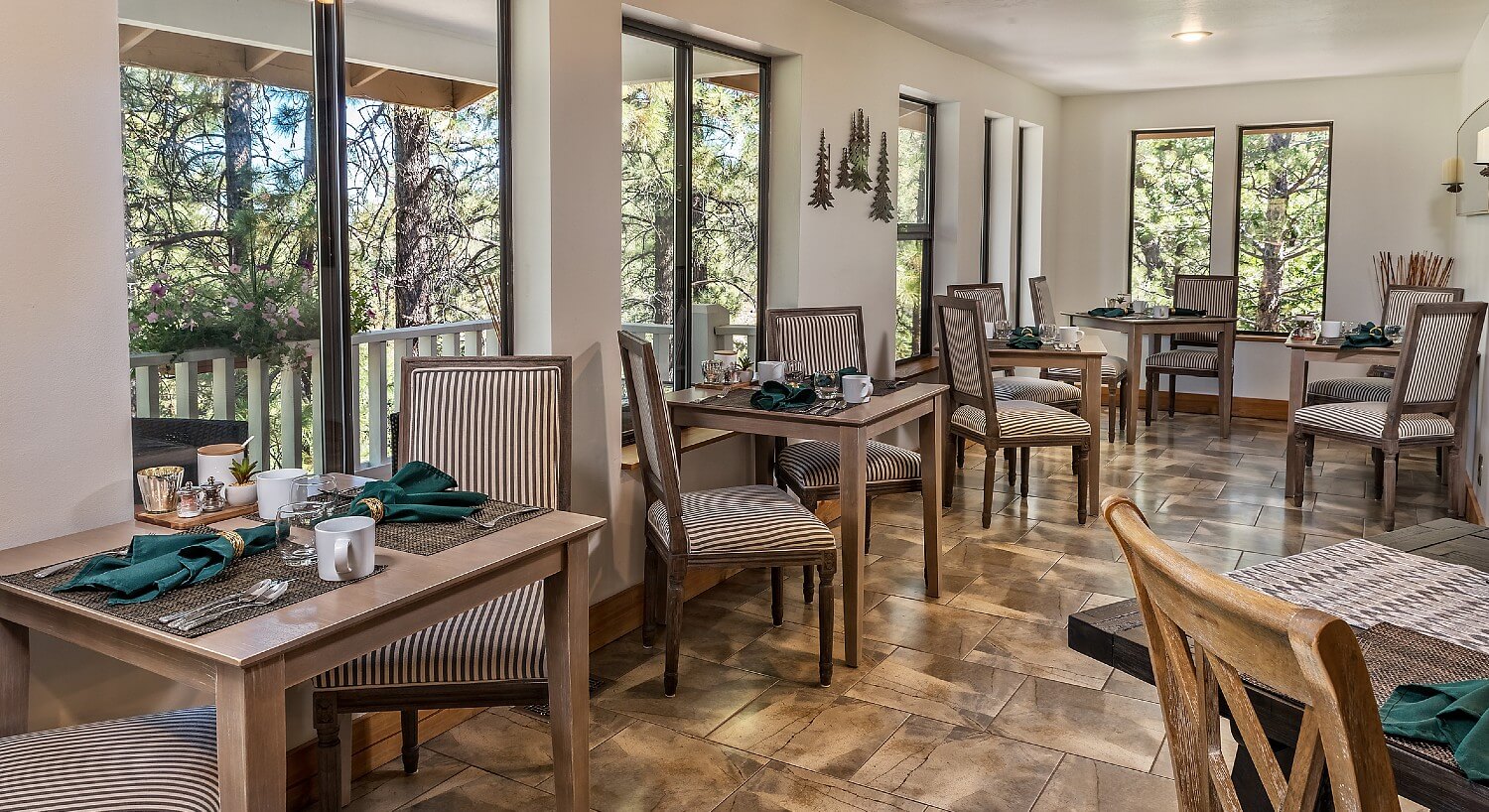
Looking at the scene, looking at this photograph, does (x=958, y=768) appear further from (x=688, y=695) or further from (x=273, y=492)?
(x=273, y=492)

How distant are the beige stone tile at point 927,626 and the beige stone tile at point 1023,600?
101 millimetres

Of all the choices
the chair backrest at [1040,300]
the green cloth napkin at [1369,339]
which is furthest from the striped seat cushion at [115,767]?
the chair backrest at [1040,300]

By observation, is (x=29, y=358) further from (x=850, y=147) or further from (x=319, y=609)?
(x=850, y=147)

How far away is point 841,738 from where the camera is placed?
2.86 metres

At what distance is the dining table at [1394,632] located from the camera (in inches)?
43.2

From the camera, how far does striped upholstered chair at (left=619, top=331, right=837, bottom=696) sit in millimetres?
3057

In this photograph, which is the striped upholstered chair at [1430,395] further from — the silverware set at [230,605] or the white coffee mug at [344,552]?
the silverware set at [230,605]

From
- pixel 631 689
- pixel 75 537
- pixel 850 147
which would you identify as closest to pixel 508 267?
pixel 631 689

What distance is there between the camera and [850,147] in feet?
16.1

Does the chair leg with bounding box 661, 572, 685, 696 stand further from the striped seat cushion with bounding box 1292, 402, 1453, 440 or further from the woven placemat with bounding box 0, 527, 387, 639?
the striped seat cushion with bounding box 1292, 402, 1453, 440

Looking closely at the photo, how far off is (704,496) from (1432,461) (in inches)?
201

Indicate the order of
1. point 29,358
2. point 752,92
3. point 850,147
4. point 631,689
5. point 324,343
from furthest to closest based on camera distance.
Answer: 1. point 850,147
2. point 752,92
3. point 631,689
4. point 324,343
5. point 29,358

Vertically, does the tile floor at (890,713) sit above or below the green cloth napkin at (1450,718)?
below

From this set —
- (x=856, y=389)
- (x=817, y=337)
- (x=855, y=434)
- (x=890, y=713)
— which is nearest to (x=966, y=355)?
(x=817, y=337)
